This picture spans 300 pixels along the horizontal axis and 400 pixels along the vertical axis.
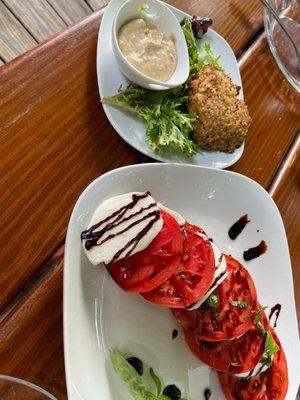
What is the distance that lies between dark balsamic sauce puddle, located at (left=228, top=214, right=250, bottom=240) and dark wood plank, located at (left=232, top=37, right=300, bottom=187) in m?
0.22

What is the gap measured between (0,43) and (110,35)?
506mm

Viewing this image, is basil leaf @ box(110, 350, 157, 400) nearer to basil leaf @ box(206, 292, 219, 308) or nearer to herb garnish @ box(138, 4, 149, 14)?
basil leaf @ box(206, 292, 219, 308)

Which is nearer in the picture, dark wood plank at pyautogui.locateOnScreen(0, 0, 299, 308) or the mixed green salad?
dark wood plank at pyautogui.locateOnScreen(0, 0, 299, 308)

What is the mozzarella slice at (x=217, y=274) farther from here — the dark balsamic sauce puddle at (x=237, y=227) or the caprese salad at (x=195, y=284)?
the dark balsamic sauce puddle at (x=237, y=227)

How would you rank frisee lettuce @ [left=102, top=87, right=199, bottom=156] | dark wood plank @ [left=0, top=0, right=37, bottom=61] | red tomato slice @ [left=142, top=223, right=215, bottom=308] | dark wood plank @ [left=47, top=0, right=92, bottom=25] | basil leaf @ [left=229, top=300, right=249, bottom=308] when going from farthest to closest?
dark wood plank @ [left=47, top=0, right=92, bottom=25] < dark wood plank @ [left=0, top=0, right=37, bottom=61] < frisee lettuce @ [left=102, top=87, right=199, bottom=156] < basil leaf @ [left=229, top=300, right=249, bottom=308] < red tomato slice @ [left=142, top=223, right=215, bottom=308]

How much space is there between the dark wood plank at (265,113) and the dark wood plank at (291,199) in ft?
0.16

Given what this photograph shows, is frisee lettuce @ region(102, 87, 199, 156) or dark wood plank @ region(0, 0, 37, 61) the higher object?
dark wood plank @ region(0, 0, 37, 61)

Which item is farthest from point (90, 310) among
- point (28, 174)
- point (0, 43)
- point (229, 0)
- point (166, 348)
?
point (229, 0)

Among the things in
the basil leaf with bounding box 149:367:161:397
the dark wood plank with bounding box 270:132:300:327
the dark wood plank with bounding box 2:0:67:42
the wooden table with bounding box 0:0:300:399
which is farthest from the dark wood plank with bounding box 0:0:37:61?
the basil leaf with bounding box 149:367:161:397

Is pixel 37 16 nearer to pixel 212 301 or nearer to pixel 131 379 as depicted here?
pixel 212 301

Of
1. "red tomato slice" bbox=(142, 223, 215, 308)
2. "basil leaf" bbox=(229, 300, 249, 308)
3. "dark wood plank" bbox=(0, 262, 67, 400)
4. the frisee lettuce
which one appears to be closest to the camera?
"dark wood plank" bbox=(0, 262, 67, 400)

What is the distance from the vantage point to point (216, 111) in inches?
67.9

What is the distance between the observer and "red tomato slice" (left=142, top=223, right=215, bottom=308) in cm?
140

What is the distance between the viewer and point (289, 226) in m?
2.06
